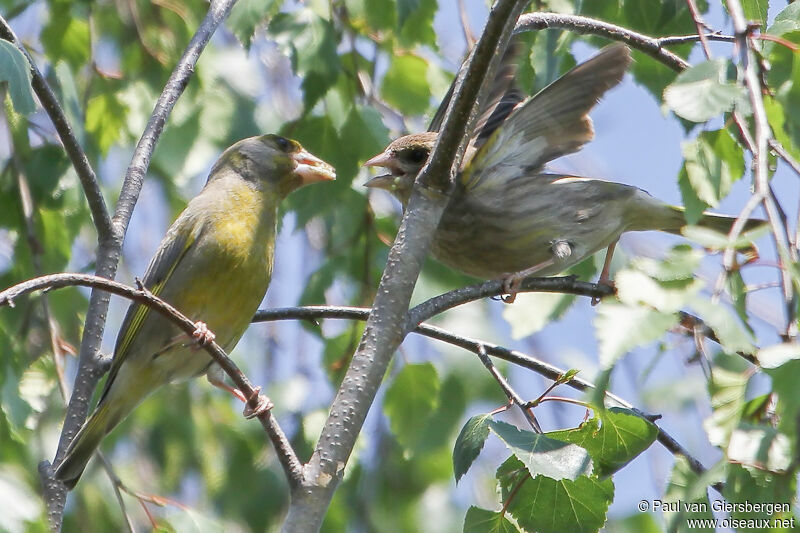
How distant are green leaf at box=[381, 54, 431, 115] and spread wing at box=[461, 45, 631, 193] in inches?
14.7

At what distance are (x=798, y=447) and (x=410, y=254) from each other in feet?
3.79

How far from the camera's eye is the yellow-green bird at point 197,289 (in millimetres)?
4090

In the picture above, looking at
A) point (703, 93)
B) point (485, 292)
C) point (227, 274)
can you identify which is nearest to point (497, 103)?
point (227, 274)

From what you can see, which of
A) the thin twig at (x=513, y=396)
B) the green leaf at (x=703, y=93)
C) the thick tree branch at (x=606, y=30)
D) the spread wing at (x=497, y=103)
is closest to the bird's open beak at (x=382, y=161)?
the spread wing at (x=497, y=103)

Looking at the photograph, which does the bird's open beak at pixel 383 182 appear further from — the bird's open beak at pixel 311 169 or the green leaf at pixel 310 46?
the green leaf at pixel 310 46

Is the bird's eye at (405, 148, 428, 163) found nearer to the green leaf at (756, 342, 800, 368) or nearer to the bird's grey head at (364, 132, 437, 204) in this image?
the bird's grey head at (364, 132, 437, 204)

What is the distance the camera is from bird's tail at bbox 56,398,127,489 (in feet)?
11.7

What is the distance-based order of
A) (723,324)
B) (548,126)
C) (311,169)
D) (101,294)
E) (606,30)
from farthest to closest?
(311,169) → (548,126) → (101,294) → (606,30) → (723,324)

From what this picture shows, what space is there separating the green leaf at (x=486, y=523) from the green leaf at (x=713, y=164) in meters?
0.89

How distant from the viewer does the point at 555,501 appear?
2363 millimetres

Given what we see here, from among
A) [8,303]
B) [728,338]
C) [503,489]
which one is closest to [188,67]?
[8,303]

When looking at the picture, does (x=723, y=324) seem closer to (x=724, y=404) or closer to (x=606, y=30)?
(x=724, y=404)

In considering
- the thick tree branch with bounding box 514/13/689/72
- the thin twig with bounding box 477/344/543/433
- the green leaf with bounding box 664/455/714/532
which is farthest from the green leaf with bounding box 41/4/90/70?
the green leaf with bounding box 664/455/714/532

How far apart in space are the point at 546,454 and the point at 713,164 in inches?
27.9
